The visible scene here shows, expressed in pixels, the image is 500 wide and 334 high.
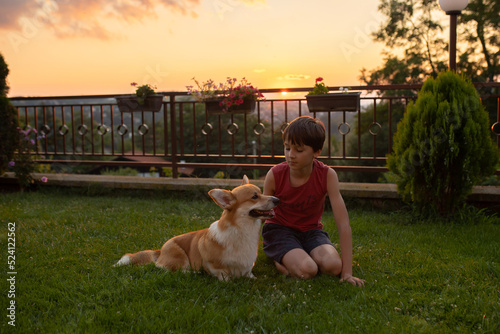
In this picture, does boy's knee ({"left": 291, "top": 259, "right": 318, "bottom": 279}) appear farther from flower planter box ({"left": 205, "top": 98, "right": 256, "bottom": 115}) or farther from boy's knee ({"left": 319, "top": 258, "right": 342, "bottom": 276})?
flower planter box ({"left": 205, "top": 98, "right": 256, "bottom": 115})

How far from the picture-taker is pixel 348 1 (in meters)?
7.12

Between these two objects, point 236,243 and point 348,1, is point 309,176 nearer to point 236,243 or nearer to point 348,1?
point 236,243

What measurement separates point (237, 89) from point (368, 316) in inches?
170

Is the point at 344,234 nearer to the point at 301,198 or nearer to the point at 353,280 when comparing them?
the point at 353,280

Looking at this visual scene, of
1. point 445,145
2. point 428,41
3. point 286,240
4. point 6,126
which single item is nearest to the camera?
point 286,240

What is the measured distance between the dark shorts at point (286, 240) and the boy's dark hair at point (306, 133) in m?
0.78

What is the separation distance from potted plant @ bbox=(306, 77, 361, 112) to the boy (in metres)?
2.19

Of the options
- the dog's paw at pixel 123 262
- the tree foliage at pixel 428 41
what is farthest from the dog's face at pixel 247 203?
the tree foliage at pixel 428 41

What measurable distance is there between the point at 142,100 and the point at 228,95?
5.01ft

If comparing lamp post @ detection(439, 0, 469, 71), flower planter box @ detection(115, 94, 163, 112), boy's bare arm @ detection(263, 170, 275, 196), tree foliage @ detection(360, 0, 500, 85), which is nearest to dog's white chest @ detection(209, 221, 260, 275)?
boy's bare arm @ detection(263, 170, 275, 196)

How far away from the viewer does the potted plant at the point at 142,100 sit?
6.67 meters

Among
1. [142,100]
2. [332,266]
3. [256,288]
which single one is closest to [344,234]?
[332,266]

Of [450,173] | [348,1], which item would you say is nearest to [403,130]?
[450,173]

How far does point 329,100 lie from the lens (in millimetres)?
5477
